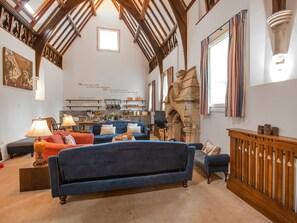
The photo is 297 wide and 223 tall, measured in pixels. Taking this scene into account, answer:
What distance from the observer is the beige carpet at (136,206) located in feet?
6.85

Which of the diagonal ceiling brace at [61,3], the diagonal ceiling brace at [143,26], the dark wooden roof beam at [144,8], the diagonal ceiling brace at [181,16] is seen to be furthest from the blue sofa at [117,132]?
the diagonal ceiling brace at [61,3]

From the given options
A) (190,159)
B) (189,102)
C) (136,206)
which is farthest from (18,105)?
(190,159)

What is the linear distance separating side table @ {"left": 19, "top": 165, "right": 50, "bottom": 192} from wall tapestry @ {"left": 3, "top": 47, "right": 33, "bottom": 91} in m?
2.86

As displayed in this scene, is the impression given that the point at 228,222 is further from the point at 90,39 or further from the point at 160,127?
the point at 90,39

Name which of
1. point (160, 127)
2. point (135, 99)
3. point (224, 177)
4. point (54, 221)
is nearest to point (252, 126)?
point (224, 177)

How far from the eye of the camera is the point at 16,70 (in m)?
4.88

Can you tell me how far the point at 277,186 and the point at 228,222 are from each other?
0.71 m

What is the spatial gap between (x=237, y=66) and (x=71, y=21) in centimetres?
789

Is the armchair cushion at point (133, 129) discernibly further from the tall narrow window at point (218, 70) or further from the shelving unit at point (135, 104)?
the shelving unit at point (135, 104)

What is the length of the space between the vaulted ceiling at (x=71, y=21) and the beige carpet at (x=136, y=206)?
419cm

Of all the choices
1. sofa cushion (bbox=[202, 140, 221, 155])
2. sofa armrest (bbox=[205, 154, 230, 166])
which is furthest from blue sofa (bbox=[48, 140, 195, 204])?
sofa cushion (bbox=[202, 140, 221, 155])

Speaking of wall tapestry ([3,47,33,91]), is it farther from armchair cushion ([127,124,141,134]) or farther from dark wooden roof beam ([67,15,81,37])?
armchair cushion ([127,124,141,134])

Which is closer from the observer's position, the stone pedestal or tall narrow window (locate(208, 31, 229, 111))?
tall narrow window (locate(208, 31, 229, 111))

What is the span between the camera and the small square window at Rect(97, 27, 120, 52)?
32.7 feet
